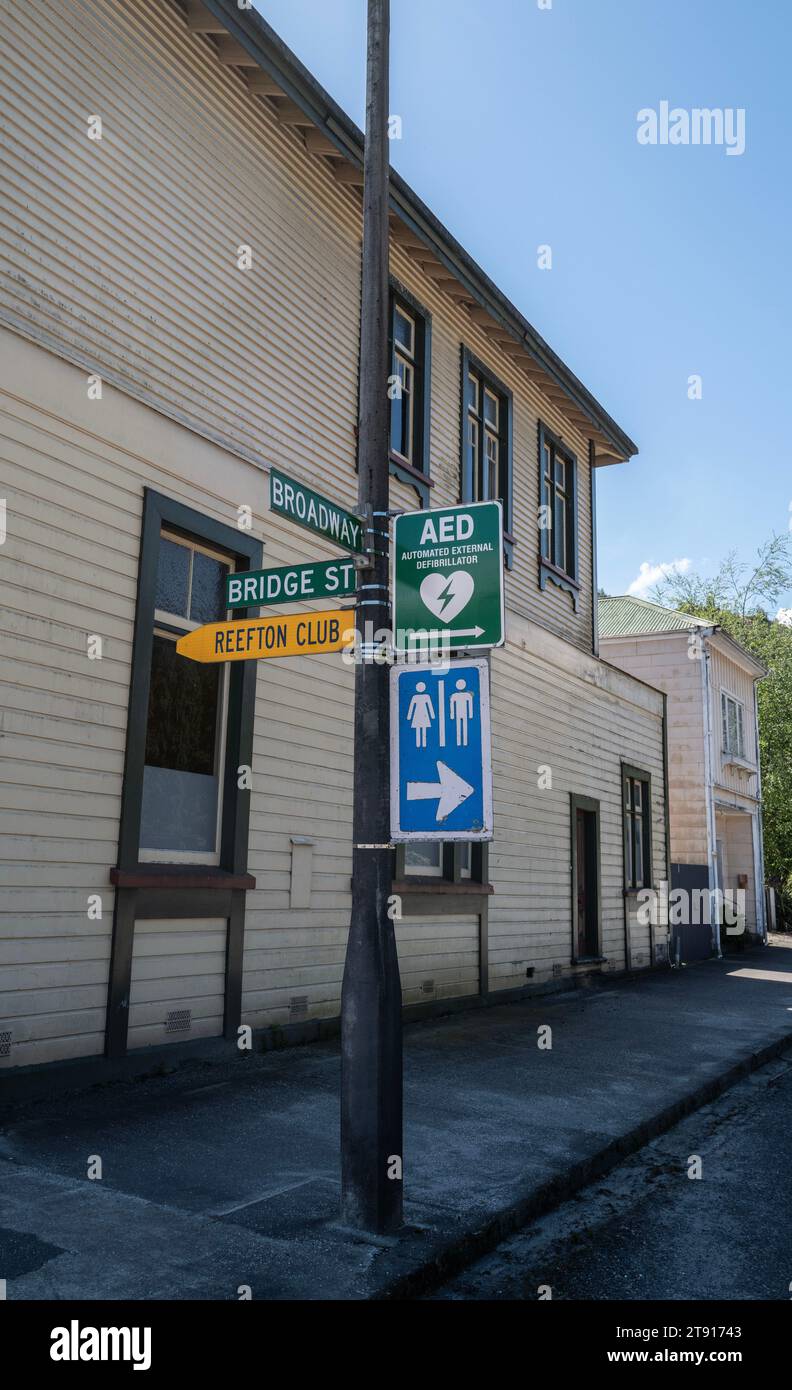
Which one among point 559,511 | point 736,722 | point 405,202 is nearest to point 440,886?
point 405,202

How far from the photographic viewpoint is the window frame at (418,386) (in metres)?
11.3

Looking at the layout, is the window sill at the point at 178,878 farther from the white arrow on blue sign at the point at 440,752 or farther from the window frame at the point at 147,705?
the white arrow on blue sign at the point at 440,752

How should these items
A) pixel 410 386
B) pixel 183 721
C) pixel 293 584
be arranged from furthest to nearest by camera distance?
pixel 410 386 < pixel 183 721 < pixel 293 584

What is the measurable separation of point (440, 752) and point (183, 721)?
143 inches

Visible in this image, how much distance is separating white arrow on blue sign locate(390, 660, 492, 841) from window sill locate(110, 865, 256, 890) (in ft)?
9.27

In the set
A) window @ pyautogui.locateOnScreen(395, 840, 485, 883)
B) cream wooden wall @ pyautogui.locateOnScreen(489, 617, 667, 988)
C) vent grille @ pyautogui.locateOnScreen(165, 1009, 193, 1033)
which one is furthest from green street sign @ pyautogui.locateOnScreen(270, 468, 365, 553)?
cream wooden wall @ pyautogui.locateOnScreen(489, 617, 667, 988)

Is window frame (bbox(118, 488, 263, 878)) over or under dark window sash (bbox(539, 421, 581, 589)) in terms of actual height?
under

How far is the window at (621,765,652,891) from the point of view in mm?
17891

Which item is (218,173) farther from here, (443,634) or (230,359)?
(443,634)

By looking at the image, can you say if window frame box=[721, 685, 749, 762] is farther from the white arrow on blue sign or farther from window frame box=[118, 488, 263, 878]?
the white arrow on blue sign

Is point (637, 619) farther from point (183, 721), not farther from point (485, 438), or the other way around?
point (183, 721)

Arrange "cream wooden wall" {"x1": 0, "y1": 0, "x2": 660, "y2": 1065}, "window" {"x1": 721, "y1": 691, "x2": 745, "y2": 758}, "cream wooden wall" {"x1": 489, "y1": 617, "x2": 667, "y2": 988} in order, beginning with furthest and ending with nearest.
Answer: "window" {"x1": 721, "y1": 691, "x2": 745, "y2": 758}
"cream wooden wall" {"x1": 489, "y1": 617, "x2": 667, "y2": 988}
"cream wooden wall" {"x1": 0, "y1": 0, "x2": 660, "y2": 1065}

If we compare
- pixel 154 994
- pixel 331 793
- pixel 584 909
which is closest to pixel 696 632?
pixel 584 909

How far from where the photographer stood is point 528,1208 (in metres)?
4.95
